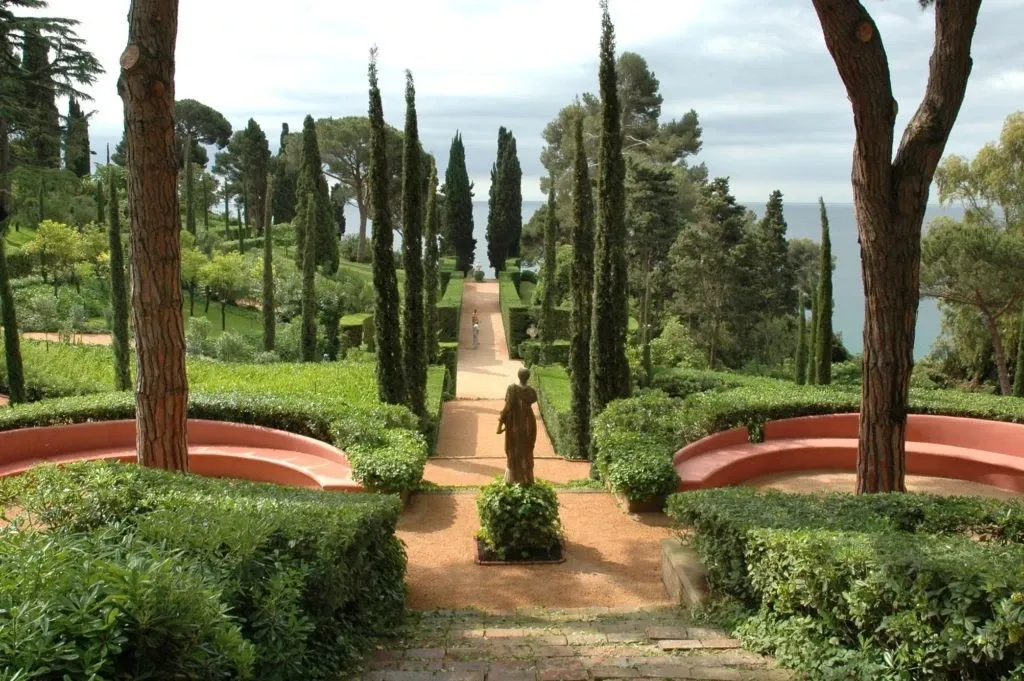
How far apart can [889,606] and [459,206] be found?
138ft

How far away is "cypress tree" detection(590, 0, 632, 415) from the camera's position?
43.9 ft

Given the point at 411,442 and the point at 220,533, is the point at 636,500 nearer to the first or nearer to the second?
the point at 411,442

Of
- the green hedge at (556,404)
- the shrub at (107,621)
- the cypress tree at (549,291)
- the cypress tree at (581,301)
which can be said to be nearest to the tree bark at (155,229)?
the shrub at (107,621)

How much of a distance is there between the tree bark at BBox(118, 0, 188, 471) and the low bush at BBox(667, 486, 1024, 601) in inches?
188

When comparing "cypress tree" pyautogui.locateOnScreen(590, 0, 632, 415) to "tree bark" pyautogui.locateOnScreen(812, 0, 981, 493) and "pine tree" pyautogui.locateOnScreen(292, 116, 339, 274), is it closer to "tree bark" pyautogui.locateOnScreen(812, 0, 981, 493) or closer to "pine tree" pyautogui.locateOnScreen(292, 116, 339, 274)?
"tree bark" pyautogui.locateOnScreen(812, 0, 981, 493)

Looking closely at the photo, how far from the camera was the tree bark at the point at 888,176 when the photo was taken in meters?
7.31

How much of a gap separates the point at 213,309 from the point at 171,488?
2592 cm

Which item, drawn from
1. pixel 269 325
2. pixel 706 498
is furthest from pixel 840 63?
pixel 269 325

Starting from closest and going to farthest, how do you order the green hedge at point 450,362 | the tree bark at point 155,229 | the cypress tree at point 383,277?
the tree bark at point 155,229, the cypress tree at point 383,277, the green hedge at point 450,362

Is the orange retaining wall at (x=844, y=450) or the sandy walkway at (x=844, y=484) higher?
the orange retaining wall at (x=844, y=450)

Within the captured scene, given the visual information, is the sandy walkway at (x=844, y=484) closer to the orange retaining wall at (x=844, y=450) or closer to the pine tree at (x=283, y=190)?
the orange retaining wall at (x=844, y=450)

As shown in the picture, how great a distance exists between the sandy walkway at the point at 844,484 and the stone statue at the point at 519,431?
4.22m

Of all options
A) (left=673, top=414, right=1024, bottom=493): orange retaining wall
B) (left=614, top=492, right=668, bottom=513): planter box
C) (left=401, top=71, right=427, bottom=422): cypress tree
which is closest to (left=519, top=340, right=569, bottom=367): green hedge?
(left=401, top=71, right=427, bottom=422): cypress tree

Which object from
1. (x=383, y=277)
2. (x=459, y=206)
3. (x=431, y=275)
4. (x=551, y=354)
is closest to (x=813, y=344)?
A: (x=551, y=354)
